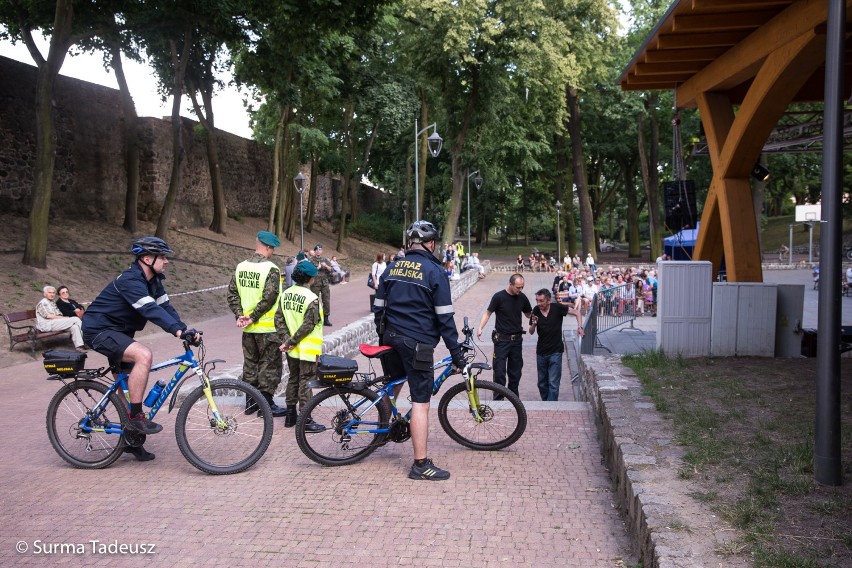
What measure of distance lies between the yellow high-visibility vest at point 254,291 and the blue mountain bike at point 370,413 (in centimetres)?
152

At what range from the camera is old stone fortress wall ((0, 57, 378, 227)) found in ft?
65.8

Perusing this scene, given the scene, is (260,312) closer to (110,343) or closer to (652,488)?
(110,343)

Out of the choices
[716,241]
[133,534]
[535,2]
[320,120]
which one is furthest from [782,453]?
[320,120]

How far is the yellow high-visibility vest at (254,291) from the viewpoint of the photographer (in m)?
7.04

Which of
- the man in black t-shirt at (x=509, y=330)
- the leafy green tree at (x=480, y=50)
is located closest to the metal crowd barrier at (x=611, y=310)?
the man in black t-shirt at (x=509, y=330)

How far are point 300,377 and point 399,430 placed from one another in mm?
1412

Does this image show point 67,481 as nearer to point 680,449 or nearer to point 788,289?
point 680,449

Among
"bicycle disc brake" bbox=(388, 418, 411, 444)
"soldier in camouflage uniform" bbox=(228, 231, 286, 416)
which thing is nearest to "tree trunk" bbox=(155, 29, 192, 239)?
"soldier in camouflage uniform" bbox=(228, 231, 286, 416)

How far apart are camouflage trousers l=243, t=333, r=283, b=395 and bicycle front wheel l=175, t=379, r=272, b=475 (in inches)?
57.2

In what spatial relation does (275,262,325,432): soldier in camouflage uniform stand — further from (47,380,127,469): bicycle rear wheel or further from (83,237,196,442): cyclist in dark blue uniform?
(47,380,127,469): bicycle rear wheel

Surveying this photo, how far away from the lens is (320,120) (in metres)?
34.6

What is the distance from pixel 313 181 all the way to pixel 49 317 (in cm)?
2457

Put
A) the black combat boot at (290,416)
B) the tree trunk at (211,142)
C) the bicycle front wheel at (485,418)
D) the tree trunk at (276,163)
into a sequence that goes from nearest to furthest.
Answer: the bicycle front wheel at (485,418) → the black combat boot at (290,416) → the tree trunk at (211,142) → the tree trunk at (276,163)

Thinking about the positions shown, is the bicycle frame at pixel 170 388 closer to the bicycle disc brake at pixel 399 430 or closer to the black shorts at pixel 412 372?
the bicycle disc brake at pixel 399 430
